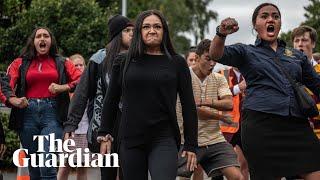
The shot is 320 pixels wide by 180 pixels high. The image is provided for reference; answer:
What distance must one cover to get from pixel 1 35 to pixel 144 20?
47.4ft

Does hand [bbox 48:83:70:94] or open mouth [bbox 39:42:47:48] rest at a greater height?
open mouth [bbox 39:42:47:48]

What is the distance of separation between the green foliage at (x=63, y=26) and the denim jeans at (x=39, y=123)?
11.4 metres

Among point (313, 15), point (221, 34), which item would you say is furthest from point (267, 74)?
point (313, 15)

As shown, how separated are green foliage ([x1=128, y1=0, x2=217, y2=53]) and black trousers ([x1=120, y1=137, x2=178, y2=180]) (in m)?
28.1

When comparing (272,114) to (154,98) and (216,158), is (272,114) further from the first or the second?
(216,158)

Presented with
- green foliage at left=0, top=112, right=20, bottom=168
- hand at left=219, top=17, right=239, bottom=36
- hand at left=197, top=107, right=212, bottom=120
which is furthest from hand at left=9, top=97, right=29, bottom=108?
green foliage at left=0, top=112, right=20, bottom=168

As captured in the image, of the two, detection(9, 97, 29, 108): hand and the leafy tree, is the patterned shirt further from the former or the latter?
the leafy tree

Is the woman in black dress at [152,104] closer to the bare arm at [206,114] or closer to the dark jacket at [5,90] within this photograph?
the bare arm at [206,114]

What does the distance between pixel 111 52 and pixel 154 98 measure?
5.26 ft

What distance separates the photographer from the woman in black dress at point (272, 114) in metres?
5.75

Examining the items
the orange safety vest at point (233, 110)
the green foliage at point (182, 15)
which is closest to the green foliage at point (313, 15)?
the green foliage at point (182, 15)

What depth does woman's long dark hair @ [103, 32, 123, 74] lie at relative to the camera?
271 inches

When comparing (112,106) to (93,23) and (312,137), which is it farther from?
(93,23)

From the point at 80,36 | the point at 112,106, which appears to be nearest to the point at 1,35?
the point at 80,36
